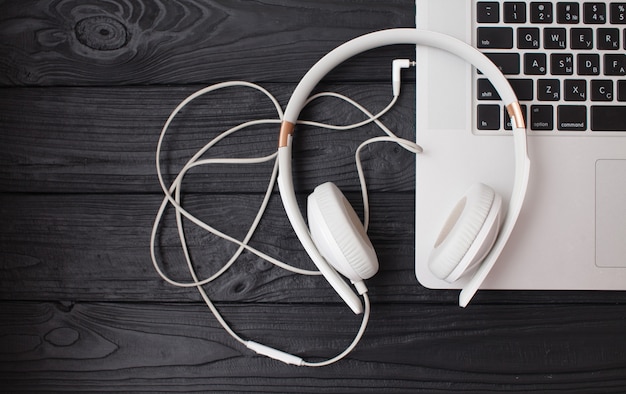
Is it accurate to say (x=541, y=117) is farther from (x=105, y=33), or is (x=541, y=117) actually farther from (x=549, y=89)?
(x=105, y=33)

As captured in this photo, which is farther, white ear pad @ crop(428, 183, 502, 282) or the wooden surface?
the wooden surface

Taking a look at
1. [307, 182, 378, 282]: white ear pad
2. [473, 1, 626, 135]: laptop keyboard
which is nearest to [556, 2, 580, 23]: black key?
[473, 1, 626, 135]: laptop keyboard

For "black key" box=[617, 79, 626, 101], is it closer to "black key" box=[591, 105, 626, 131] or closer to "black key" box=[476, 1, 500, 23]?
"black key" box=[591, 105, 626, 131]

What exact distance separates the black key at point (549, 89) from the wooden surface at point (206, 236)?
0.14 metres

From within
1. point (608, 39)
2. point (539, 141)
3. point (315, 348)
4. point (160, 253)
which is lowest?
point (315, 348)

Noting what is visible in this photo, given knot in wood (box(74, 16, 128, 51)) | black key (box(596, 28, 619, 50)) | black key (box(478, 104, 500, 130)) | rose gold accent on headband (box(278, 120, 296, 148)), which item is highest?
knot in wood (box(74, 16, 128, 51))

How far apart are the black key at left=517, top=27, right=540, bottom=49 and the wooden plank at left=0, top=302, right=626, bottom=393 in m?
0.29

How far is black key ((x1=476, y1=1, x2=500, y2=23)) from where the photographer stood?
1.96 ft

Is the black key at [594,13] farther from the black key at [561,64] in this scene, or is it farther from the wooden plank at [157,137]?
the wooden plank at [157,137]

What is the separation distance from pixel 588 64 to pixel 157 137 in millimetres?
493

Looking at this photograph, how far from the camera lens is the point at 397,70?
61 centimetres

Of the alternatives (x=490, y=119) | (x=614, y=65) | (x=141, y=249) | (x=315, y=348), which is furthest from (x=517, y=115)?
(x=141, y=249)

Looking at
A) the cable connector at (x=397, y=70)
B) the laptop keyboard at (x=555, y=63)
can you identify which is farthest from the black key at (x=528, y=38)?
the cable connector at (x=397, y=70)

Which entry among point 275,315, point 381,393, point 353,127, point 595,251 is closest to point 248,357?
point 275,315
